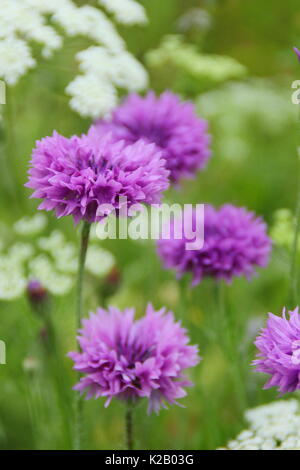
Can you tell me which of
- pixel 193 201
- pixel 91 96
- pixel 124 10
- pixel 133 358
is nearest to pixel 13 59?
pixel 91 96

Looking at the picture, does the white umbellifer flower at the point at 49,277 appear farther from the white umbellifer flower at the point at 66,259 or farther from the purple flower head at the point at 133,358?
the purple flower head at the point at 133,358

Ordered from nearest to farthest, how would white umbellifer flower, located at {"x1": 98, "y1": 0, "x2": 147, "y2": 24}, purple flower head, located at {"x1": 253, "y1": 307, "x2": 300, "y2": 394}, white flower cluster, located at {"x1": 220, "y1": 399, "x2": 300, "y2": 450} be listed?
1. purple flower head, located at {"x1": 253, "y1": 307, "x2": 300, "y2": 394}
2. white flower cluster, located at {"x1": 220, "y1": 399, "x2": 300, "y2": 450}
3. white umbellifer flower, located at {"x1": 98, "y1": 0, "x2": 147, "y2": 24}

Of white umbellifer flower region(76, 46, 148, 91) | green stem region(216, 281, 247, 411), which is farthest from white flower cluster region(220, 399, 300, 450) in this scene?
white umbellifer flower region(76, 46, 148, 91)

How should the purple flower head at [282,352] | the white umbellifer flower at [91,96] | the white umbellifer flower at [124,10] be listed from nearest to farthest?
the purple flower head at [282,352] < the white umbellifer flower at [91,96] < the white umbellifer flower at [124,10]

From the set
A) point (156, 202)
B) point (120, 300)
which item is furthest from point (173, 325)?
point (120, 300)

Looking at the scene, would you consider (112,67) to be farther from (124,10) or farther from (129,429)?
(129,429)

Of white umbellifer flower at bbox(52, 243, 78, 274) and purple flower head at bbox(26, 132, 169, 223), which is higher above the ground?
purple flower head at bbox(26, 132, 169, 223)

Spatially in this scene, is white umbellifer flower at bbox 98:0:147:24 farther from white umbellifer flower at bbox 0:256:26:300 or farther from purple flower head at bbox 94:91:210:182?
white umbellifer flower at bbox 0:256:26:300

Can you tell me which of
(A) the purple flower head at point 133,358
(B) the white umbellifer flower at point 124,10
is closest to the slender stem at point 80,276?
(A) the purple flower head at point 133,358
